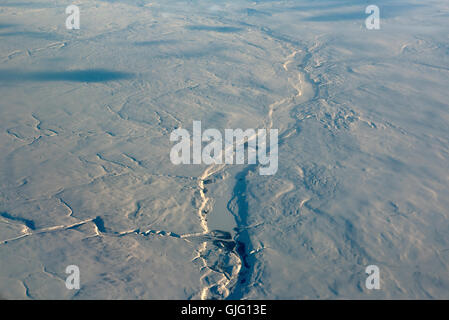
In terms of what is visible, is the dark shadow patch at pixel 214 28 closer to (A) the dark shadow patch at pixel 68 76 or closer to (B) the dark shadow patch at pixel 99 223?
(A) the dark shadow patch at pixel 68 76

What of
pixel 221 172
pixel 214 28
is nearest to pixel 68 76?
pixel 221 172

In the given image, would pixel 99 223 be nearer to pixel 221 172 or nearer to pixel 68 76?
pixel 221 172

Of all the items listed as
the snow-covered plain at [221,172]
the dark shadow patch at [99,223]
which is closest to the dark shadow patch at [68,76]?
the snow-covered plain at [221,172]

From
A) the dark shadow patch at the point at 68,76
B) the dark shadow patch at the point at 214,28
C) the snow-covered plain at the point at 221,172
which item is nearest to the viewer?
the snow-covered plain at the point at 221,172

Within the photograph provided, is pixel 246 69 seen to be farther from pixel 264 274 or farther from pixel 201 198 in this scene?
pixel 264 274

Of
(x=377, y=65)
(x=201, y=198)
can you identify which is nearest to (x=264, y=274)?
(x=201, y=198)

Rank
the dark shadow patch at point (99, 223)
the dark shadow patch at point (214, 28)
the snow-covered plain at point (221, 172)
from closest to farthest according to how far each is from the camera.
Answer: the snow-covered plain at point (221, 172)
the dark shadow patch at point (99, 223)
the dark shadow patch at point (214, 28)
